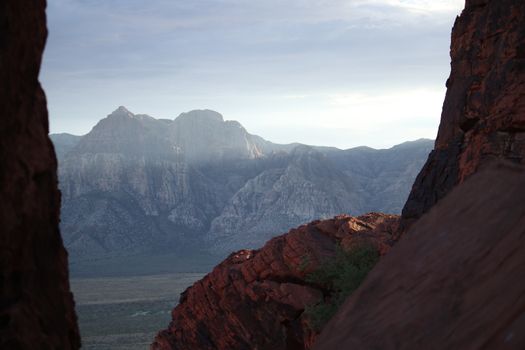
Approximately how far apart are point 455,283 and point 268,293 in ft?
86.4

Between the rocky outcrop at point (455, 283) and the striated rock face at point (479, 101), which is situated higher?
the striated rock face at point (479, 101)

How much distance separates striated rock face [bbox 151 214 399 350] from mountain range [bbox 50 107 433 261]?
10156 cm

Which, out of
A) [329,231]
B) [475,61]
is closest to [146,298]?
[329,231]

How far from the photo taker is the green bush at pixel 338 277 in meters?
26.9

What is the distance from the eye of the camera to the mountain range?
477ft

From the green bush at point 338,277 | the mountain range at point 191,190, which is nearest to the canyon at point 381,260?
the green bush at point 338,277

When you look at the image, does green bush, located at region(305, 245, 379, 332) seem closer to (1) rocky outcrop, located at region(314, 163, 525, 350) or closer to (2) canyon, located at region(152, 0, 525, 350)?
(2) canyon, located at region(152, 0, 525, 350)

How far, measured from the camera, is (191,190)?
17362 centimetres

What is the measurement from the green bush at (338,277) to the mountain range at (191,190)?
108869mm

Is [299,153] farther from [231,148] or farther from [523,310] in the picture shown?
[523,310]

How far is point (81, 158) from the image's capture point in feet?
567

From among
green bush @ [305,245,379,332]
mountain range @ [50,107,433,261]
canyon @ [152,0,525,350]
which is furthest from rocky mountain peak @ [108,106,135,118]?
green bush @ [305,245,379,332]

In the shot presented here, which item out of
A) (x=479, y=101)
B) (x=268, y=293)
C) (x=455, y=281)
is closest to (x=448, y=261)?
(x=455, y=281)

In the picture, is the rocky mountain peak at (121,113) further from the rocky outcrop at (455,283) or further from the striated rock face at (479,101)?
the rocky outcrop at (455,283)
